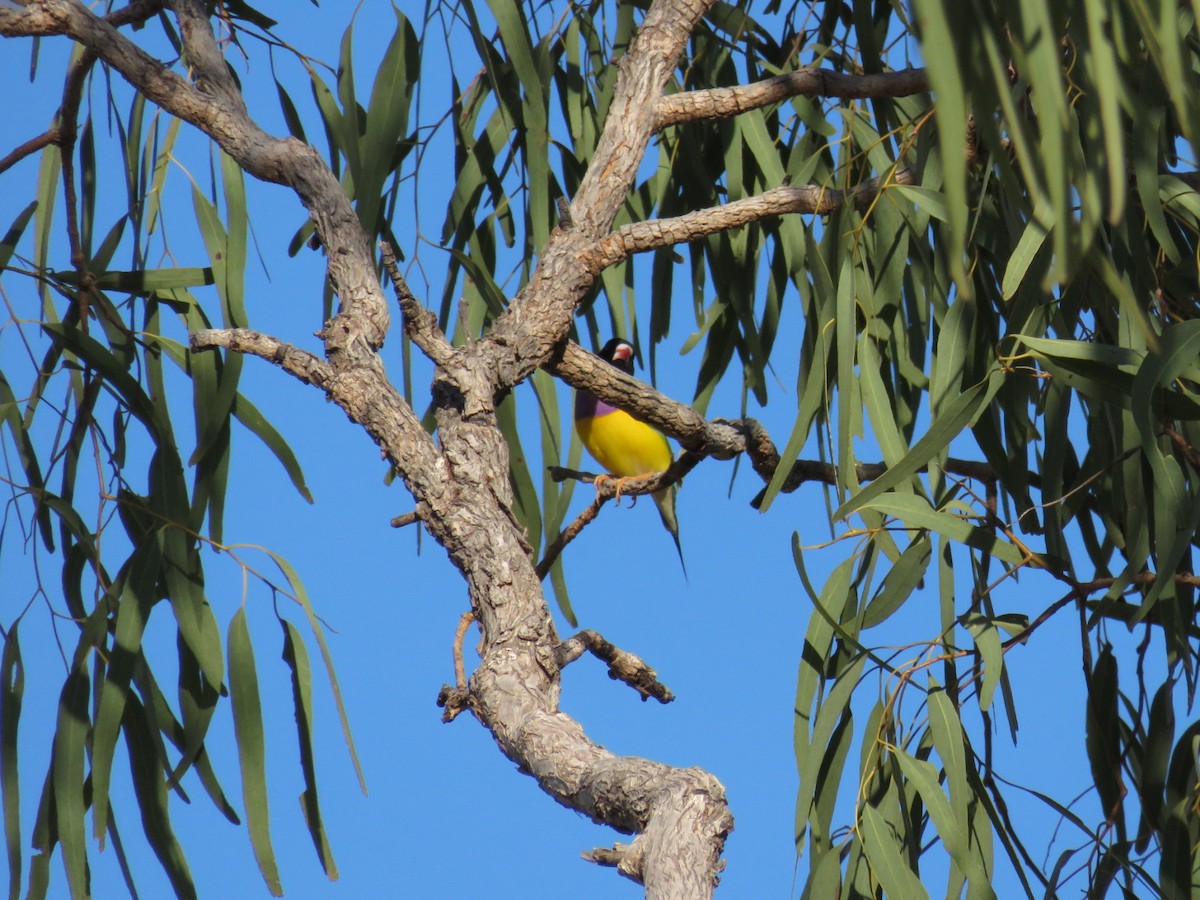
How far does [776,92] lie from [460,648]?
22.5 inches

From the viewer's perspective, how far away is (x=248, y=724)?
1.17 metres

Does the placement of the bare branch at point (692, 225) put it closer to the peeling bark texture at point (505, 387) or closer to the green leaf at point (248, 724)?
the peeling bark texture at point (505, 387)

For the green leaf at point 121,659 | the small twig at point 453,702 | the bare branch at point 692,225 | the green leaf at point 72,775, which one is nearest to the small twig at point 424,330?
the bare branch at point 692,225

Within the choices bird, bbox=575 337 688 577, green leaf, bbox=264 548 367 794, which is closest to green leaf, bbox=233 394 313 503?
green leaf, bbox=264 548 367 794

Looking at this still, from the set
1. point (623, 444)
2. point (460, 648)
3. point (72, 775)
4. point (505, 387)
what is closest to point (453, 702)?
point (460, 648)

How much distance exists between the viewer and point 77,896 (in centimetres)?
110

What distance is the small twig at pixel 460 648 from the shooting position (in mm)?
901

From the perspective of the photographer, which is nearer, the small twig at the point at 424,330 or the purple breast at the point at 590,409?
the small twig at the point at 424,330

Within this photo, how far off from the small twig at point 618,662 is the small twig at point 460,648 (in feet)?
0.23

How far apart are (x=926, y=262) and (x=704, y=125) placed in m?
0.46

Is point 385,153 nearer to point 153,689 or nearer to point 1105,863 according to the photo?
point 153,689

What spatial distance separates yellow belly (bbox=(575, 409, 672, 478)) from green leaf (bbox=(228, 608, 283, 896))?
1.38 meters

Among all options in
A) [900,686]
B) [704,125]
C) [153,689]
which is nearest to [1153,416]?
[900,686]

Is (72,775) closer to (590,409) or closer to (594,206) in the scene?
(594,206)
